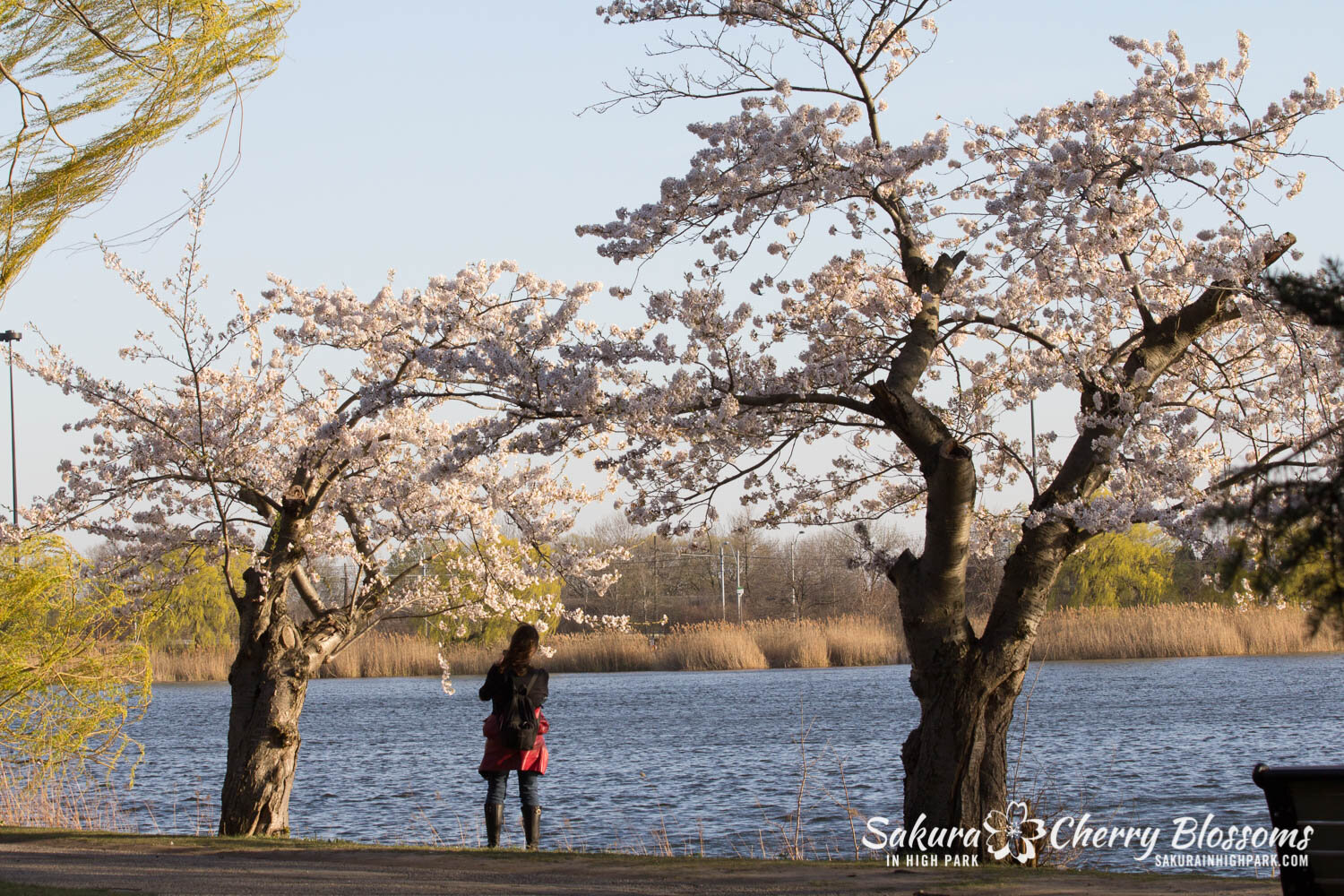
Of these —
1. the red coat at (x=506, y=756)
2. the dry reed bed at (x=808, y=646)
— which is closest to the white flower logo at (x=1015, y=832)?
the red coat at (x=506, y=756)

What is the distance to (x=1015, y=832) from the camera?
8.16 meters

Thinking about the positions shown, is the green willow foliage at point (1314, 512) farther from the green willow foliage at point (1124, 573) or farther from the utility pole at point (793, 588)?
the utility pole at point (793, 588)

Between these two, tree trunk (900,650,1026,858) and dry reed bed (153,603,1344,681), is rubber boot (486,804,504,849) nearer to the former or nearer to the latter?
tree trunk (900,650,1026,858)

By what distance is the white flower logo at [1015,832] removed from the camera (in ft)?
25.5

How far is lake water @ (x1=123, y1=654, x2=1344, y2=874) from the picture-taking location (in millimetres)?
13266

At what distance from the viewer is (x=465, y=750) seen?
21.8m

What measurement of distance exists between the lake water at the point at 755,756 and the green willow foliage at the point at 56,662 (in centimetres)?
188

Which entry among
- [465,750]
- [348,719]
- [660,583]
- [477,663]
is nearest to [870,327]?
[465,750]

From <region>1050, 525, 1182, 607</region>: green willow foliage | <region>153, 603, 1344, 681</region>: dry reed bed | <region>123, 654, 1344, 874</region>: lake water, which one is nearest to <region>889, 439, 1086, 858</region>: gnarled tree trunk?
<region>123, 654, 1344, 874</region>: lake water

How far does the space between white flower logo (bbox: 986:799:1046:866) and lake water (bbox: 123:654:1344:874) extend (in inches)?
27.3

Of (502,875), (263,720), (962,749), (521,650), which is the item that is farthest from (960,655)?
(263,720)

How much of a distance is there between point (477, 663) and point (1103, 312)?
3186 cm

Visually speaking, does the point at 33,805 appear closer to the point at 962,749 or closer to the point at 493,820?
the point at 493,820

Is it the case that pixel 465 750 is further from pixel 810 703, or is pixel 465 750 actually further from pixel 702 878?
pixel 702 878
